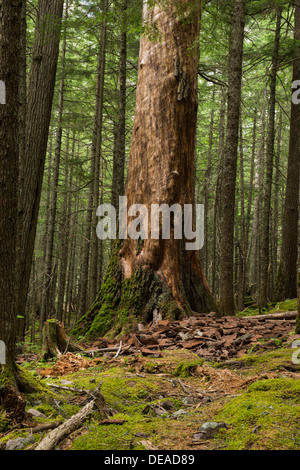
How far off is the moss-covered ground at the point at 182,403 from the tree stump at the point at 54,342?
0.79 metres

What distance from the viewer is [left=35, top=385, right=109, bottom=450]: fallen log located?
2.19 m

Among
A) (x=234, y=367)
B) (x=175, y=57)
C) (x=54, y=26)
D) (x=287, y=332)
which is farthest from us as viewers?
(x=175, y=57)

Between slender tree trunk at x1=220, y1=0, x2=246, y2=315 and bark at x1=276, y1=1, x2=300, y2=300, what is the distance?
171 inches

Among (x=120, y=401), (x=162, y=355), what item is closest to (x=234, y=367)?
(x=162, y=355)

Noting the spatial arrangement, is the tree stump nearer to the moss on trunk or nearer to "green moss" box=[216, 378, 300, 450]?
the moss on trunk

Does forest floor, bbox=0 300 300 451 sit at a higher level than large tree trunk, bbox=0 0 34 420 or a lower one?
lower

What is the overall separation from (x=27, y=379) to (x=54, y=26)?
6.00 m

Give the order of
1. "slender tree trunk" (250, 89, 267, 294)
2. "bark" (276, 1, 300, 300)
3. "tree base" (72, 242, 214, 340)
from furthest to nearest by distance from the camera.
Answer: "slender tree trunk" (250, 89, 267, 294)
"bark" (276, 1, 300, 300)
"tree base" (72, 242, 214, 340)

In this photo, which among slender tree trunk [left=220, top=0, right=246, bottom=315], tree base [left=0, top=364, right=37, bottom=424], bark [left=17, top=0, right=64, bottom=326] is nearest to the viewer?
tree base [left=0, top=364, right=37, bottom=424]

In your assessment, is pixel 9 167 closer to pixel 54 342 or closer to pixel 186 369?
pixel 186 369

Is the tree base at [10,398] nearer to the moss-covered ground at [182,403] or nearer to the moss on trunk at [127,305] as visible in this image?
the moss-covered ground at [182,403]

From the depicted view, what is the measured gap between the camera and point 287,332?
529 cm

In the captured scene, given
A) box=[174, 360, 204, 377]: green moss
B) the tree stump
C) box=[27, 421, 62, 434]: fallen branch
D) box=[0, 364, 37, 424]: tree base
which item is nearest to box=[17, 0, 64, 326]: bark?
the tree stump
